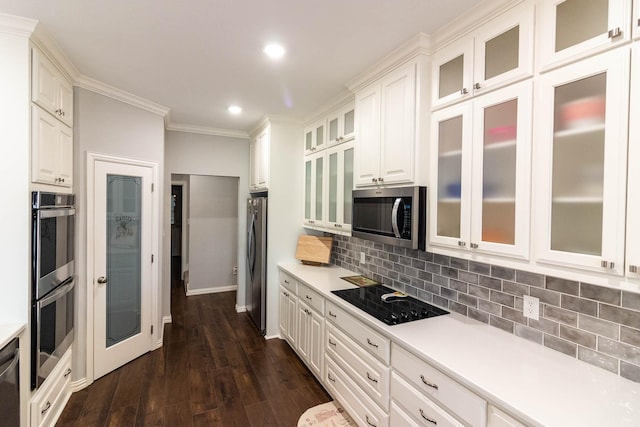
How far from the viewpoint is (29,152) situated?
1.92m

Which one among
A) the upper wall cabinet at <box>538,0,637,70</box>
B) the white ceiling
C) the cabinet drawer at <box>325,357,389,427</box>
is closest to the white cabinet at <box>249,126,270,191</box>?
the white ceiling

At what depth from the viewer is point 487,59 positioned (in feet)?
5.42

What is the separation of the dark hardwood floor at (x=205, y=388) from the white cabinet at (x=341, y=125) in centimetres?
231

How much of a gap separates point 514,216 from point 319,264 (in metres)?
2.53

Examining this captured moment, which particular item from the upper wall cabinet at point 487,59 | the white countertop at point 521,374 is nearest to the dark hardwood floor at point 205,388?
the white countertop at point 521,374

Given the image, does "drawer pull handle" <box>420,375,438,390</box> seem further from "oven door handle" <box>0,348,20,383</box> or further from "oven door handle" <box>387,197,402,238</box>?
"oven door handle" <box>0,348,20,383</box>

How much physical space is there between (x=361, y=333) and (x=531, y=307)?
101 cm

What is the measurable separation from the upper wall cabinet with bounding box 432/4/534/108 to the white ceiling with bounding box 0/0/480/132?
19 cm

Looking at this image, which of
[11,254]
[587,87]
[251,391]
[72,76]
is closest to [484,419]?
[587,87]

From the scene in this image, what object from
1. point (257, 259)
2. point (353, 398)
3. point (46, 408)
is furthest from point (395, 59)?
point (46, 408)

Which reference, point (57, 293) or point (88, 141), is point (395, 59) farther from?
point (57, 293)

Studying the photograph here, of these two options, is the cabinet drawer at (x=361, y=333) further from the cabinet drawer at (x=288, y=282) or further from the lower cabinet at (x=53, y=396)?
the lower cabinet at (x=53, y=396)

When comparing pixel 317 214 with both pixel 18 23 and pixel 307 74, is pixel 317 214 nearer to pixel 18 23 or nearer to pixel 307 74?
pixel 307 74

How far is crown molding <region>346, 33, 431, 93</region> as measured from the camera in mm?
1976
